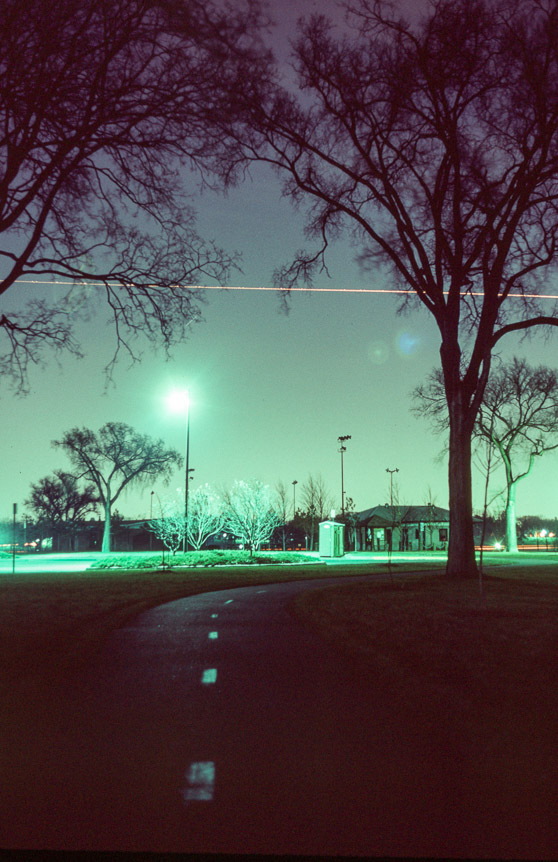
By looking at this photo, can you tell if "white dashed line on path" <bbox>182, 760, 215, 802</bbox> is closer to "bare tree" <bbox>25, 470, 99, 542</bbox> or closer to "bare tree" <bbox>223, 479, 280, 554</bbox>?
"bare tree" <bbox>223, 479, 280, 554</bbox>

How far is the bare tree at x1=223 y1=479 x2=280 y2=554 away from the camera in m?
48.4

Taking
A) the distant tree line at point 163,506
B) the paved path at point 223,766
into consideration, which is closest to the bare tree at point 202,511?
the distant tree line at point 163,506

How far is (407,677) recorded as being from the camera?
25.1 feet

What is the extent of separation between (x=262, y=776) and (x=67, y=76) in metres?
11.7

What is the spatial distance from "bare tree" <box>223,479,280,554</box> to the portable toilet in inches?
164

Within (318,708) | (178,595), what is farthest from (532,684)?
(178,595)

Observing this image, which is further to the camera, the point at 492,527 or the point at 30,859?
the point at 492,527

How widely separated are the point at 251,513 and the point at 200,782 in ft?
145

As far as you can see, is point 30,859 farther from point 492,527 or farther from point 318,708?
point 492,527

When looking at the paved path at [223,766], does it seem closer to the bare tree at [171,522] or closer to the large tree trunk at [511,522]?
the bare tree at [171,522]

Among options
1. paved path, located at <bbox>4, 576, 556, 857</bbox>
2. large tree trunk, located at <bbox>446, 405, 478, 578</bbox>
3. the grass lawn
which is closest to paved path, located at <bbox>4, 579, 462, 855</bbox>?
paved path, located at <bbox>4, 576, 556, 857</bbox>

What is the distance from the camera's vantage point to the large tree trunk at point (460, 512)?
65.8 ft

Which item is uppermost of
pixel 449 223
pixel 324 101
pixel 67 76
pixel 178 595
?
pixel 324 101

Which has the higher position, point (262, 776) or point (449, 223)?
point (449, 223)
